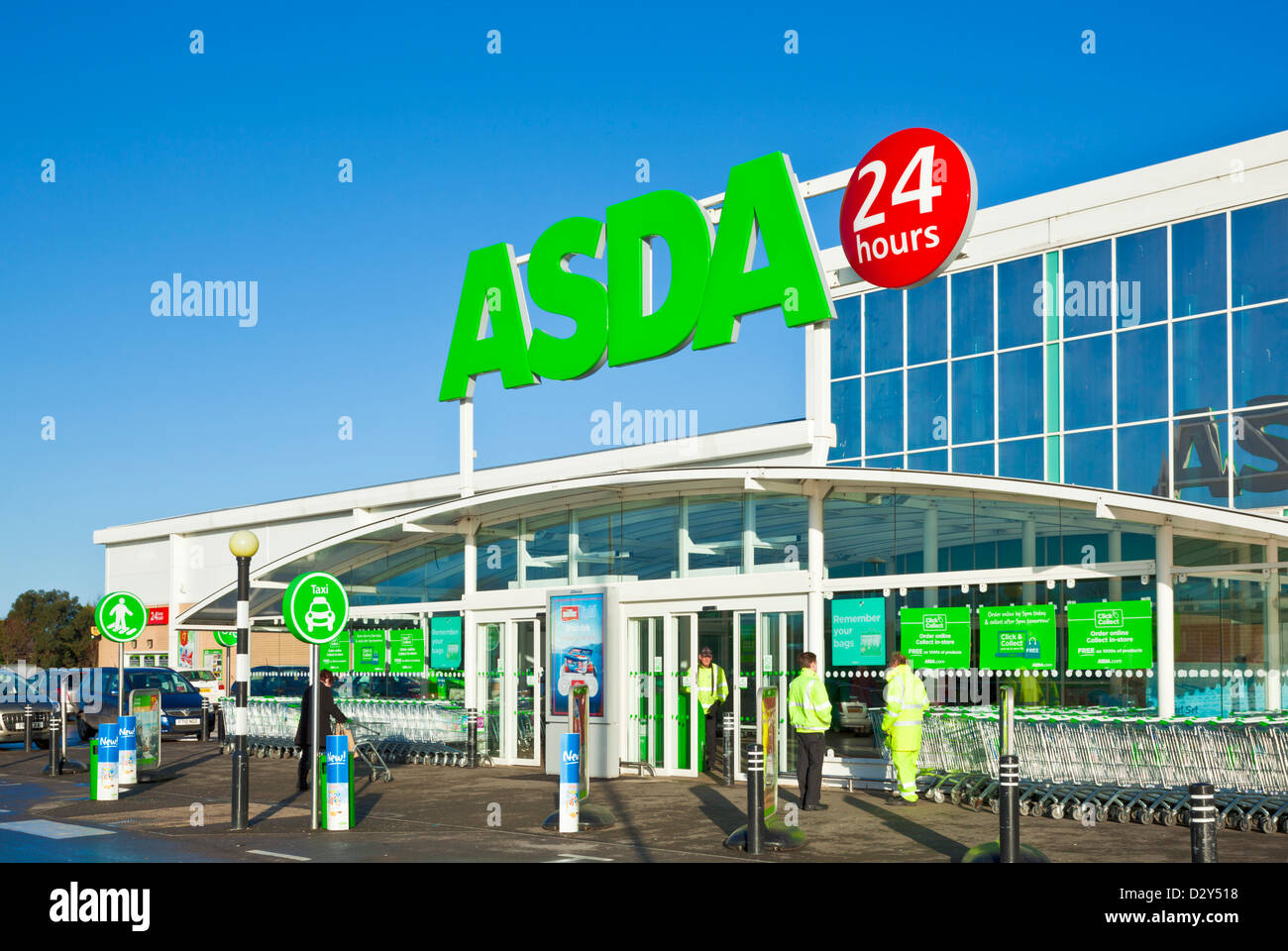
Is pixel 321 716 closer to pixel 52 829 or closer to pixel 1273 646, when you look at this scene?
pixel 52 829

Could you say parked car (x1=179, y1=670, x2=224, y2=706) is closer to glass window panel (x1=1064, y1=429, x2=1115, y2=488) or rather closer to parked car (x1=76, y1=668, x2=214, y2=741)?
parked car (x1=76, y1=668, x2=214, y2=741)

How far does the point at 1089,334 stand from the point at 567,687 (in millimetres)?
16276

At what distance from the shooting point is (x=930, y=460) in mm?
34125

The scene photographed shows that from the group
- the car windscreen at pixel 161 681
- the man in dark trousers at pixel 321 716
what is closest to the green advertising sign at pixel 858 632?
the man in dark trousers at pixel 321 716

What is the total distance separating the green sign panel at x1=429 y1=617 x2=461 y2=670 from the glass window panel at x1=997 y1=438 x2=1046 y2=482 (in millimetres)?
13947

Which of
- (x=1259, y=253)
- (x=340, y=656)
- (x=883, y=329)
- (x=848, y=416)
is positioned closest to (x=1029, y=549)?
(x=340, y=656)

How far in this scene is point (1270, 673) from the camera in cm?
1684

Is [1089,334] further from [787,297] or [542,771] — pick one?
[542,771]

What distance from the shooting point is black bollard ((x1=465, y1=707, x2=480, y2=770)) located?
23078mm

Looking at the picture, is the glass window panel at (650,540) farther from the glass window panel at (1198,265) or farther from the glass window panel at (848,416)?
the glass window panel at (848,416)

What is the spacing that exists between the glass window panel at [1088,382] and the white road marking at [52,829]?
2261cm

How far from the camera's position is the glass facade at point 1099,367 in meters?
28.1

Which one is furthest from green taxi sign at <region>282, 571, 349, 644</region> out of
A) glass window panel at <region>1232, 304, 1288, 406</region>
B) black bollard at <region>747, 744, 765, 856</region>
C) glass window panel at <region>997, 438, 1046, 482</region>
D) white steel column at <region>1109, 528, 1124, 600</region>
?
glass window panel at <region>997, 438, 1046, 482</region>
